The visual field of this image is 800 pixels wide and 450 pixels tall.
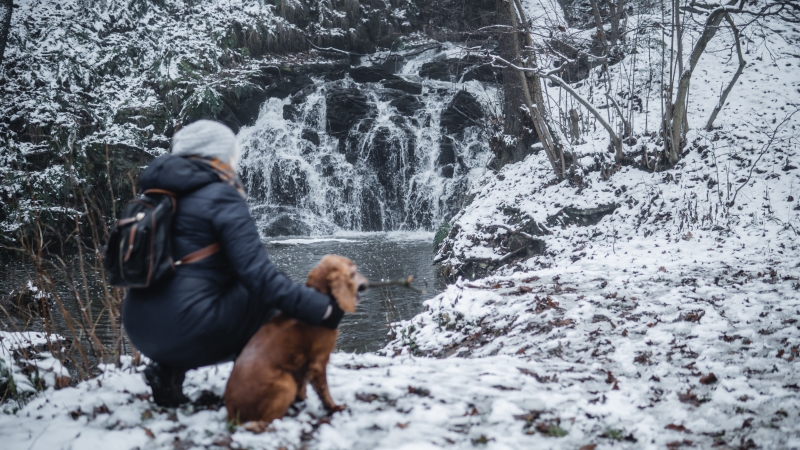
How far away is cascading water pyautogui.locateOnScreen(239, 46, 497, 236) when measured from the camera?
1502 centimetres

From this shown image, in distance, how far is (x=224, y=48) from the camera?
1767 centimetres

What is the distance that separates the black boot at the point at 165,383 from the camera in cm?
273

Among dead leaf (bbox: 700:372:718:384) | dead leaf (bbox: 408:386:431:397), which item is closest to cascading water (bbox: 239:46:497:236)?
dead leaf (bbox: 700:372:718:384)

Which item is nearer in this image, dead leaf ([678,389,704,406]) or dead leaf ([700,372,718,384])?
dead leaf ([678,389,704,406])

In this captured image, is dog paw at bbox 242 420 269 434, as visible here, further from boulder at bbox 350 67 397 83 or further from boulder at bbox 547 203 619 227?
boulder at bbox 350 67 397 83

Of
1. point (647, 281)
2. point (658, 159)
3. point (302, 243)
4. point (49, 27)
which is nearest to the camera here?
point (647, 281)

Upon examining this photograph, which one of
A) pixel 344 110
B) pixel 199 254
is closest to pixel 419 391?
pixel 199 254

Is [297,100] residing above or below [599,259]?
above

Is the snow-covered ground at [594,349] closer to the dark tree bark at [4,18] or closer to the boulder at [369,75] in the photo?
the dark tree bark at [4,18]

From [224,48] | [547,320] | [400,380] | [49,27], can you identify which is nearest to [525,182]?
[547,320]

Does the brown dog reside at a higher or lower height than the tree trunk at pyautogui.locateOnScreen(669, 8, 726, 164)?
lower

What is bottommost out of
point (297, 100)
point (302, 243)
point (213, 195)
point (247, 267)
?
point (302, 243)

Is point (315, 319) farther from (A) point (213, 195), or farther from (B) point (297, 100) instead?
(B) point (297, 100)

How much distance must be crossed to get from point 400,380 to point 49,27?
17824 millimetres
